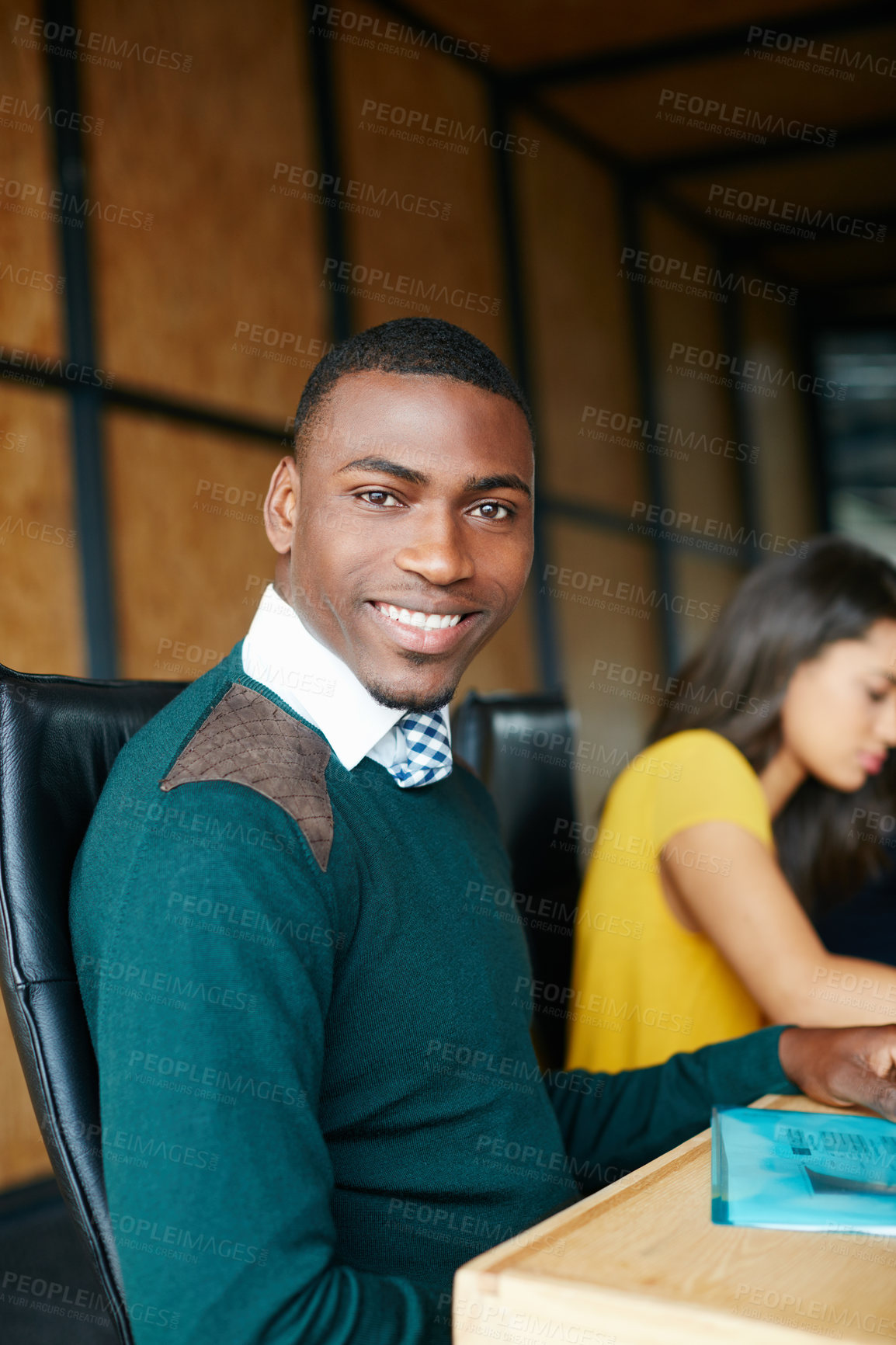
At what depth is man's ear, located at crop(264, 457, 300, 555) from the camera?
3.75 ft

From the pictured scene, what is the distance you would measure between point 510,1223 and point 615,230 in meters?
5.28

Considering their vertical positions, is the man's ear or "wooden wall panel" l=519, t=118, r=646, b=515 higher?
"wooden wall panel" l=519, t=118, r=646, b=515

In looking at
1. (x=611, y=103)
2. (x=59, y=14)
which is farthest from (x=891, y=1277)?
(x=611, y=103)

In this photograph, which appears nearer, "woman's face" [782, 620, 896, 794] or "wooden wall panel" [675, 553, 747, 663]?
"woman's face" [782, 620, 896, 794]

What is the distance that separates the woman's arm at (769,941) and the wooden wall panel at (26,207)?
188cm

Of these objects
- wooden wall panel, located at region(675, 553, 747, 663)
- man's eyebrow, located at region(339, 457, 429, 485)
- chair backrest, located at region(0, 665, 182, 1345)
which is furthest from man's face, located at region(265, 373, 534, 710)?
wooden wall panel, located at region(675, 553, 747, 663)

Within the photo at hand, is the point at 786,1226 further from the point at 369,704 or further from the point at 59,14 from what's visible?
the point at 59,14

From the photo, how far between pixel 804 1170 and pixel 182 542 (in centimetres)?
248

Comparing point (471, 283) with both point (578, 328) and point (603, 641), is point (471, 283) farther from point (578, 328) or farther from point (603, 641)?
point (603, 641)

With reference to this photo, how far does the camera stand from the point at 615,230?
5.66m

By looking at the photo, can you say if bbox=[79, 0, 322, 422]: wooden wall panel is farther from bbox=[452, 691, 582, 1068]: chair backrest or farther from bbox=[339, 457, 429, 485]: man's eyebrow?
bbox=[339, 457, 429, 485]: man's eyebrow

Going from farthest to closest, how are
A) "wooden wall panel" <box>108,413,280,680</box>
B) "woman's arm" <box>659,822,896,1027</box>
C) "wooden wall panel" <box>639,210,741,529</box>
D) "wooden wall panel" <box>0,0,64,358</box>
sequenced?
"wooden wall panel" <box>639,210,741,529</box> → "wooden wall panel" <box>108,413,280,680</box> → "wooden wall panel" <box>0,0,64,358</box> → "woman's arm" <box>659,822,896,1027</box>

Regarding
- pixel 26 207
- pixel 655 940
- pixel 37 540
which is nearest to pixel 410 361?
pixel 655 940

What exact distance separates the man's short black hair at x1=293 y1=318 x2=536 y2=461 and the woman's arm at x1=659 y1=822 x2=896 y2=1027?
0.70 metres
